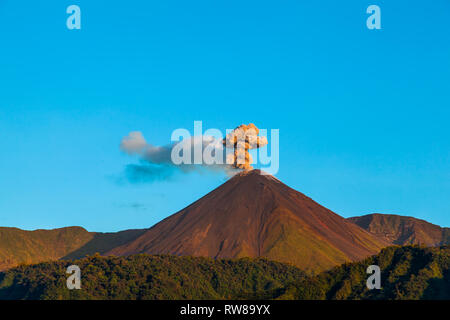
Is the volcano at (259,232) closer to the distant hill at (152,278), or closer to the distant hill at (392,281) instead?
the distant hill at (152,278)

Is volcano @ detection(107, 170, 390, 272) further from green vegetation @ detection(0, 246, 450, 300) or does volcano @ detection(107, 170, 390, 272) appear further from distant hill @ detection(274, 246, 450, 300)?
distant hill @ detection(274, 246, 450, 300)

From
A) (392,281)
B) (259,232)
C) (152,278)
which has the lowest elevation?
(392,281)

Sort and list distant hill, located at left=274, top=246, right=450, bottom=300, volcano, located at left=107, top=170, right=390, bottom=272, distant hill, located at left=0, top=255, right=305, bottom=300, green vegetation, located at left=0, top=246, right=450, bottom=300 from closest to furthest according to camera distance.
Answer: distant hill, located at left=274, top=246, right=450, bottom=300 < green vegetation, located at left=0, top=246, right=450, bottom=300 < distant hill, located at left=0, top=255, right=305, bottom=300 < volcano, located at left=107, top=170, right=390, bottom=272

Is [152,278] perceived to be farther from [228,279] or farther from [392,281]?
[392,281]

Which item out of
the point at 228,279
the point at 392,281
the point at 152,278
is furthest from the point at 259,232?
the point at 392,281

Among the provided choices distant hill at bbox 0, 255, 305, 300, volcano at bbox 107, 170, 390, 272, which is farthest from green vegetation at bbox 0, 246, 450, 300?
volcano at bbox 107, 170, 390, 272
